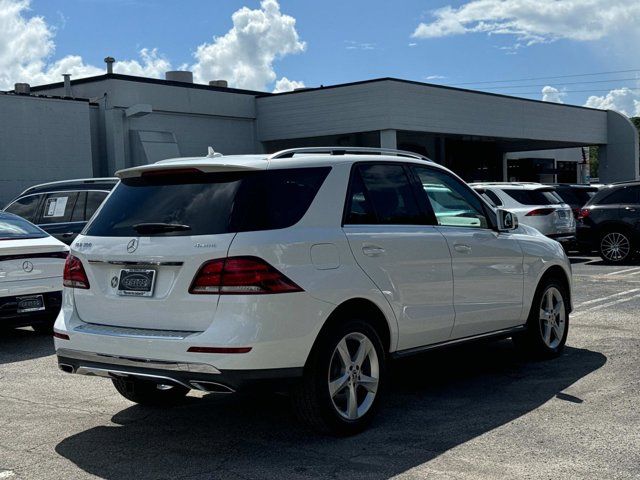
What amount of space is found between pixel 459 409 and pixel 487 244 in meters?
1.40

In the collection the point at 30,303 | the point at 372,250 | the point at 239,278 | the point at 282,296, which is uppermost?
the point at 372,250

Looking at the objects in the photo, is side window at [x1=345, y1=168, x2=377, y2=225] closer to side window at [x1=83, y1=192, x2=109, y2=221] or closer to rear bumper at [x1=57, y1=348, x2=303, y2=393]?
rear bumper at [x1=57, y1=348, x2=303, y2=393]

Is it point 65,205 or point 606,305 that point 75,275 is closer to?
point 606,305

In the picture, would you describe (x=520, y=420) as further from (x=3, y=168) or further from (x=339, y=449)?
(x=3, y=168)

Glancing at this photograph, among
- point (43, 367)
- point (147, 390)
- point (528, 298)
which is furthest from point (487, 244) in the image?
point (43, 367)

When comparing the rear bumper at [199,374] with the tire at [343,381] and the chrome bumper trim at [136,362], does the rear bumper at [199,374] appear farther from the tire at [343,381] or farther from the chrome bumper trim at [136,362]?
the tire at [343,381]

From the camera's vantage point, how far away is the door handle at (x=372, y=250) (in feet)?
17.6

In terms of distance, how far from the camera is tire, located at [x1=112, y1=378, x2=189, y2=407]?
6.12 metres

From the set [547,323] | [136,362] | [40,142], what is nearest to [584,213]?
[547,323]

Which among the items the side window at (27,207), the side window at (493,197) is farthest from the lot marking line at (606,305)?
the side window at (27,207)

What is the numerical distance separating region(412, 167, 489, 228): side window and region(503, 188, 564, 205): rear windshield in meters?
10.8

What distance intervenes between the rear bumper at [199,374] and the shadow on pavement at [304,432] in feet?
1.51

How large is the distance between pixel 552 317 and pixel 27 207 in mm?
9092

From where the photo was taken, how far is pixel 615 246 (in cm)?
1703
